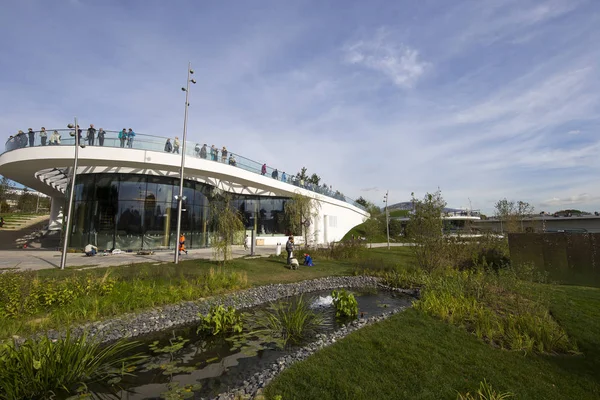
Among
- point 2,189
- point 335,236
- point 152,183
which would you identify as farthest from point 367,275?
point 2,189

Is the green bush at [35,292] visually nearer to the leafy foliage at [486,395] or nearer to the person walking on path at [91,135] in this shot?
the leafy foliage at [486,395]

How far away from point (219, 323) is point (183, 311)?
191 cm

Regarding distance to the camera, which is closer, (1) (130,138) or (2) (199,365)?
(2) (199,365)

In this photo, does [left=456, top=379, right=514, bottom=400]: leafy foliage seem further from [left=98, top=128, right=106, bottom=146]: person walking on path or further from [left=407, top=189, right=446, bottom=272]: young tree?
[left=98, top=128, right=106, bottom=146]: person walking on path

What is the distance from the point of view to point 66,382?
421 centimetres

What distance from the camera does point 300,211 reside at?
88.3 feet

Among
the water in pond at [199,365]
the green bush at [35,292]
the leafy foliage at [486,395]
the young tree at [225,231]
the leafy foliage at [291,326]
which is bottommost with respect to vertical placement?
the water in pond at [199,365]

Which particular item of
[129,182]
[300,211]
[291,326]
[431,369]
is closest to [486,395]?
[431,369]

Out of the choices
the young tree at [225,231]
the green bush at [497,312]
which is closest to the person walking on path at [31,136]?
the young tree at [225,231]

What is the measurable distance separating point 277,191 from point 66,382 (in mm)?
25138

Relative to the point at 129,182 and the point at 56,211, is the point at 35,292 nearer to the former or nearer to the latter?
the point at 129,182

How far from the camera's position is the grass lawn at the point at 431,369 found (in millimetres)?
3848

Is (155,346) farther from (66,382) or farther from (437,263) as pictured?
(437,263)

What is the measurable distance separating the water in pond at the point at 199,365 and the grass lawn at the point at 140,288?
1.56 m
